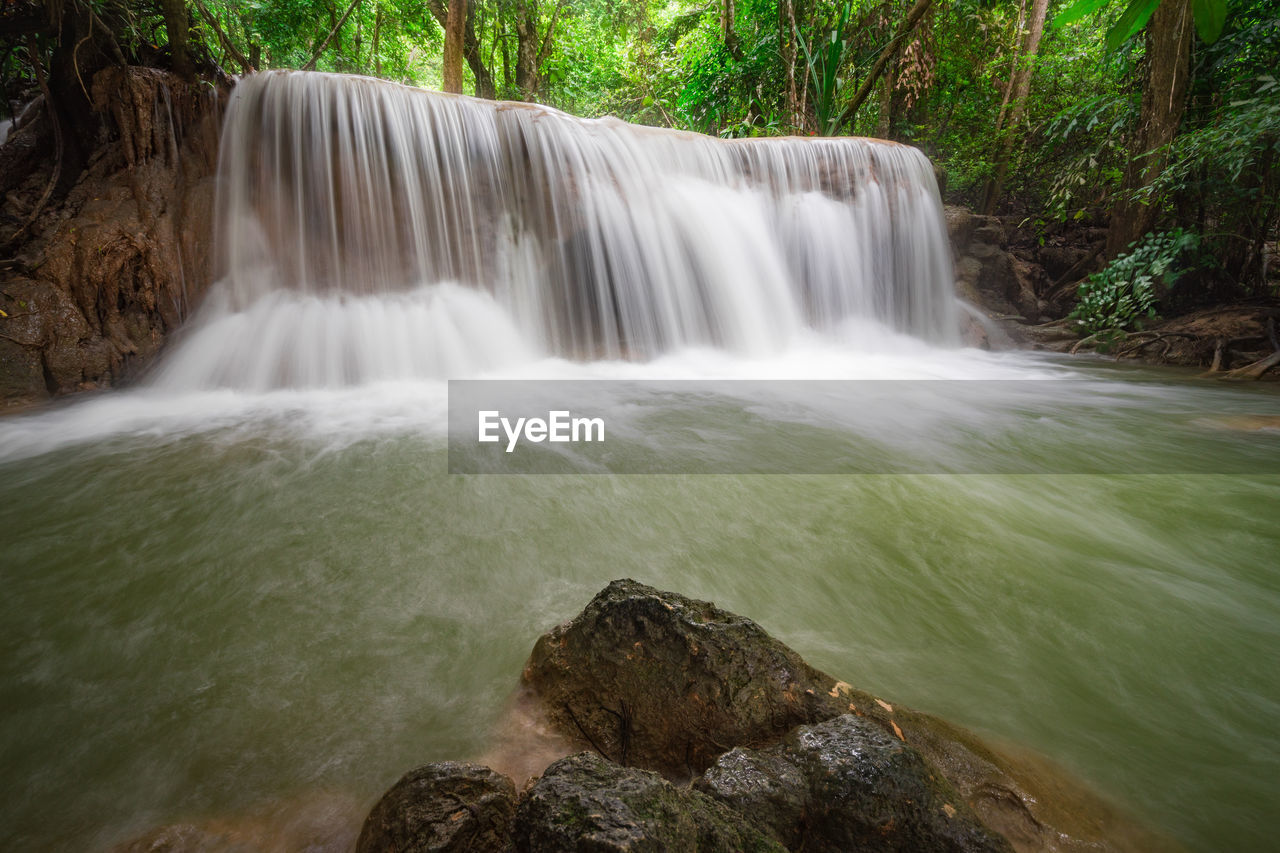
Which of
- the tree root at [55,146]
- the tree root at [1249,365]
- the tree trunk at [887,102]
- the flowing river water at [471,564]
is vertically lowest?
the flowing river water at [471,564]

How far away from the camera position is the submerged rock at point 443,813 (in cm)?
93

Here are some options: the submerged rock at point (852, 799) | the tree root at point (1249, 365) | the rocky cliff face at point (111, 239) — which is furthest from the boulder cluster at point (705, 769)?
the tree root at point (1249, 365)

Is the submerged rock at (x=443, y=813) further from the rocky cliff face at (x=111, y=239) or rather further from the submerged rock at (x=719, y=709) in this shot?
the rocky cliff face at (x=111, y=239)

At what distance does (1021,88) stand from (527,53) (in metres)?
9.58

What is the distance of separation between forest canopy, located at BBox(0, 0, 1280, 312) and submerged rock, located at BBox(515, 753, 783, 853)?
6.25 feet

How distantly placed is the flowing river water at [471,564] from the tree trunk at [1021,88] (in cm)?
631

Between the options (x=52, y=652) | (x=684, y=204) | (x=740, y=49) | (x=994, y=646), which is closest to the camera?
(x=52, y=652)

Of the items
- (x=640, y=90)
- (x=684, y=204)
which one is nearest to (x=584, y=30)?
(x=640, y=90)

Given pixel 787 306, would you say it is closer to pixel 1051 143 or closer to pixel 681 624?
pixel 1051 143

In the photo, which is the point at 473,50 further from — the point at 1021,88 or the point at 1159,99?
the point at 1159,99

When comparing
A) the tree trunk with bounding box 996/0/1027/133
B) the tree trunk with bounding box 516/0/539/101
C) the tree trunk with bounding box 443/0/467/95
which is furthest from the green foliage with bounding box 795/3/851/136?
the tree trunk with bounding box 516/0/539/101

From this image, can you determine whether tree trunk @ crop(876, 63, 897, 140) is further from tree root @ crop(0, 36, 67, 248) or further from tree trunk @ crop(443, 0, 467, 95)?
tree root @ crop(0, 36, 67, 248)

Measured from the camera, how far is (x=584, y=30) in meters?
14.0

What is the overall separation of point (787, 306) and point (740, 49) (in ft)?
21.2
